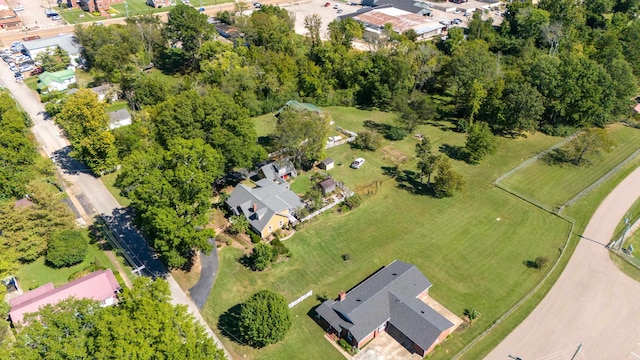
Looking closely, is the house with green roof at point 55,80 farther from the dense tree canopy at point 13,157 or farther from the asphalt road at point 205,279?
the asphalt road at point 205,279

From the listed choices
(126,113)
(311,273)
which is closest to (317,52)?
(126,113)

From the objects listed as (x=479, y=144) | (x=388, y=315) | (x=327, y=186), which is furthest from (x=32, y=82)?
(x=388, y=315)

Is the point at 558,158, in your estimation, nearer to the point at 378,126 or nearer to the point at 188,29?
the point at 378,126

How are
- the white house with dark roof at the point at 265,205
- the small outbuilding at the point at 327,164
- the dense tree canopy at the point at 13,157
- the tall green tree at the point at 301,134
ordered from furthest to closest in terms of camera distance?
1. the small outbuilding at the point at 327,164
2. the tall green tree at the point at 301,134
3. the dense tree canopy at the point at 13,157
4. the white house with dark roof at the point at 265,205

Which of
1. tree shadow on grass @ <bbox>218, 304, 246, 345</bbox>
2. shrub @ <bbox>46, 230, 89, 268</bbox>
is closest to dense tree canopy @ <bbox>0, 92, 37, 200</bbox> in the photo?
shrub @ <bbox>46, 230, 89, 268</bbox>

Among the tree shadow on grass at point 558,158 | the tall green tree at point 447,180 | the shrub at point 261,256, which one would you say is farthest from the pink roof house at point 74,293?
the tree shadow on grass at point 558,158

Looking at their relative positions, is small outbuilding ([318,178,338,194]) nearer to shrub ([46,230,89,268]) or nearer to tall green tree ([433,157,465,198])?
tall green tree ([433,157,465,198])
